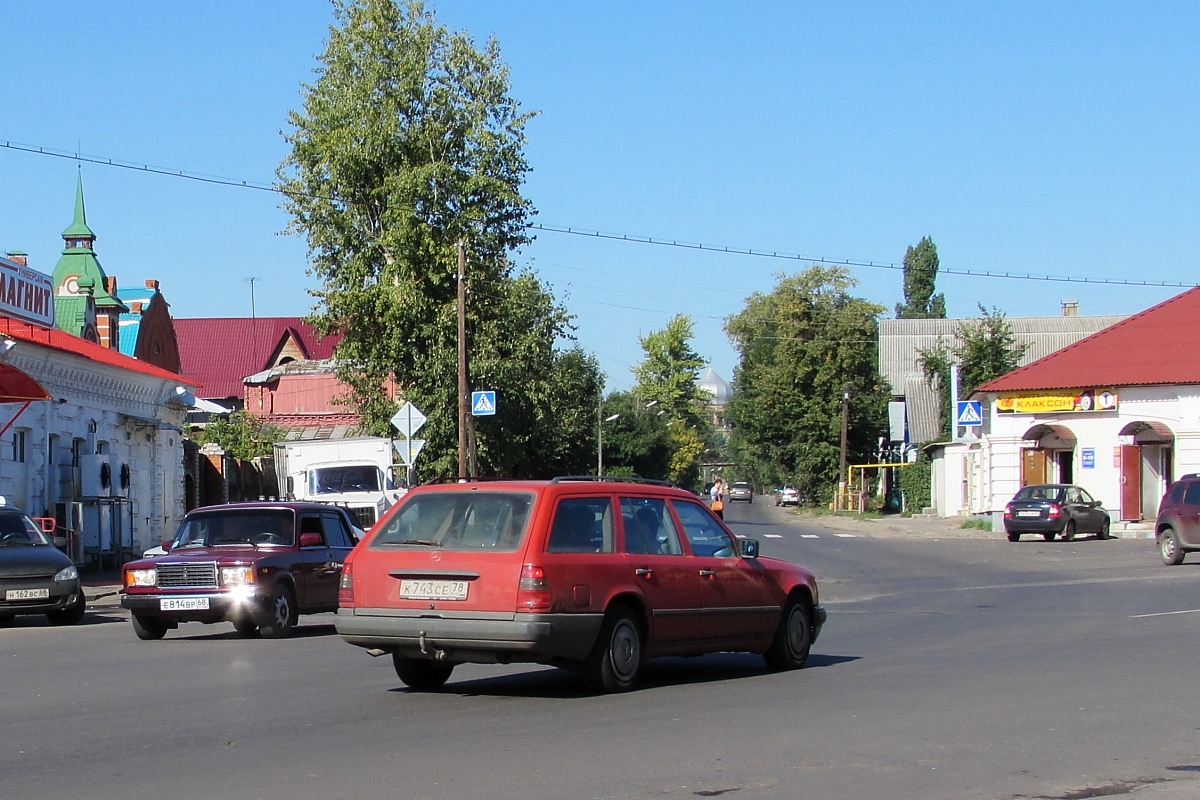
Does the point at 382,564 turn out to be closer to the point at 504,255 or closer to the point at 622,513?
the point at 622,513

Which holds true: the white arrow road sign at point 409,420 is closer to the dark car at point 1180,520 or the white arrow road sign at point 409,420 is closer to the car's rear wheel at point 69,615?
the car's rear wheel at point 69,615

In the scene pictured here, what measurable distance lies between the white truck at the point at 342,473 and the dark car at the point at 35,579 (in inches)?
471

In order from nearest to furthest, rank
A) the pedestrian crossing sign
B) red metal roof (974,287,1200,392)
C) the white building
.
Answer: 1. the white building
2. red metal roof (974,287,1200,392)
3. the pedestrian crossing sign

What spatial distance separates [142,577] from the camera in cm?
1595

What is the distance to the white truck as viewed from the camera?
32344 mm

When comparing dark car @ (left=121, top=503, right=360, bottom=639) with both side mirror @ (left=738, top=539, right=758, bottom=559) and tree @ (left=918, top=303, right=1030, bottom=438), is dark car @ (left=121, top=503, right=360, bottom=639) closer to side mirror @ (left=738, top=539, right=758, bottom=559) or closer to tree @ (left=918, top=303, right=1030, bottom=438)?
side mirror @ (left=738, top=539, right=758, bottom=559)

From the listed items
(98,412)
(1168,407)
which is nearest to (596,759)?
(98,412)

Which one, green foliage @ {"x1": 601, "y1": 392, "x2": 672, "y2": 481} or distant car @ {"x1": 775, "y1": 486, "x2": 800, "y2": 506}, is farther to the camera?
green foliage @ {"x1": 601, "y1": 392, "x2": 672, "y2": 481}

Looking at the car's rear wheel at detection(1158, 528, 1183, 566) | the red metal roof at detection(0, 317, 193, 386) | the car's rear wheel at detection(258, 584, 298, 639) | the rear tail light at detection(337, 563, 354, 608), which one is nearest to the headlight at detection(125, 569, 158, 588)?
the car's rear wheel at detection(258, 584, 298, 639)

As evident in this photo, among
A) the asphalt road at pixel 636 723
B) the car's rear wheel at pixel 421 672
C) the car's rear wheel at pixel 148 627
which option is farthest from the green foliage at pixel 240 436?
the car's rear wheel at pixel 421 672

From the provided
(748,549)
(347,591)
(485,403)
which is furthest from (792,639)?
(485,403)

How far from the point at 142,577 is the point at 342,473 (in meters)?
16.8

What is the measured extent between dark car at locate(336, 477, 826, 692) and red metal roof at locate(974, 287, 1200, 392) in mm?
35063

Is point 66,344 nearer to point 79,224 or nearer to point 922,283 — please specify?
point 79,224
